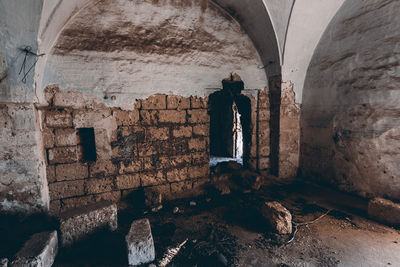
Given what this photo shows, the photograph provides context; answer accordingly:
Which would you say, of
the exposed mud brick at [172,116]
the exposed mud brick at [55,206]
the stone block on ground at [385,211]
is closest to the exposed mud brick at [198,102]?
the exposed mud brick at [172,116]

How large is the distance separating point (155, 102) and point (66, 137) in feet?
5.20

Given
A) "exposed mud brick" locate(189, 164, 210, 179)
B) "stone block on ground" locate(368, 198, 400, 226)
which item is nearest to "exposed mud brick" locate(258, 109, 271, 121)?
"exposed mud brick" locate(189, 164, 210, 179)

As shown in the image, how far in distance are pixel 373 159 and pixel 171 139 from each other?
11.6ft

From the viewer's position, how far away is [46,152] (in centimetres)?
332

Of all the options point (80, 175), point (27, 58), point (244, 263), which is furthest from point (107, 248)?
point (27, 58)

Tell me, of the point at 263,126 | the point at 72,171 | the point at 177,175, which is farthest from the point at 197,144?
the point at 72,171

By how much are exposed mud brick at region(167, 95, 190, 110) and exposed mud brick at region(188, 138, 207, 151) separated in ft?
2.31

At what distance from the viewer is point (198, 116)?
4.26 m

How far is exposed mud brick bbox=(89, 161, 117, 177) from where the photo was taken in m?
3.58

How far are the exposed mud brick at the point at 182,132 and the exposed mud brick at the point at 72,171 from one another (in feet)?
5.48

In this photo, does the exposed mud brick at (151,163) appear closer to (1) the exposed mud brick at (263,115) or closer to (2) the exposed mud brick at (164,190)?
(2) the exposed mud brick at (164,190)

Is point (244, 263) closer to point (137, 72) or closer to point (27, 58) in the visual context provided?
point (137, 72)

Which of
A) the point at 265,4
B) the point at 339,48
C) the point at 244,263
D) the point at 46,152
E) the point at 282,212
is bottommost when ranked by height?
the point at 244,263

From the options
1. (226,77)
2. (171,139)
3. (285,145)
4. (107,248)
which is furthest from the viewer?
(285,145)
